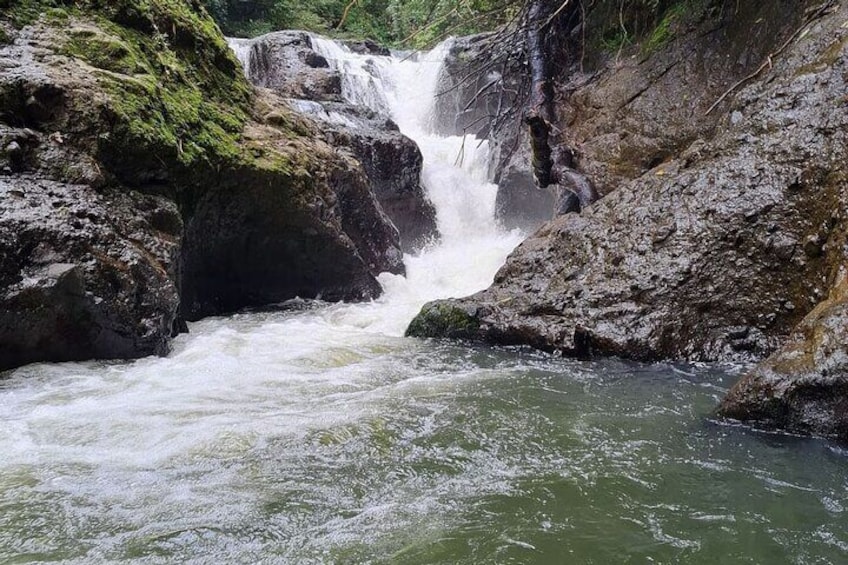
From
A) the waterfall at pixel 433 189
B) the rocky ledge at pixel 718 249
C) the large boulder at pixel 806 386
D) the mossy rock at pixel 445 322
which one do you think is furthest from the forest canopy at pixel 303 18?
the large boulder at pixel 806 386

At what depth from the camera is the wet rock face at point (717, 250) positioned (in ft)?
14.7

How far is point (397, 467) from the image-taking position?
2725mm

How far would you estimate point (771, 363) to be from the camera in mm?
3330

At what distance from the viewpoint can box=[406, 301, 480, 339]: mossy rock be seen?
5.46 meters

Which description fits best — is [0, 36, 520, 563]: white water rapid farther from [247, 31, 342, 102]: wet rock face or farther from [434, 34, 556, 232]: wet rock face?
[247, 31, 342, 102]: wet rock face

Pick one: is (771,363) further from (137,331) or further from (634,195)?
(137,331)

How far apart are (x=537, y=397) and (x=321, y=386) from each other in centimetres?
141

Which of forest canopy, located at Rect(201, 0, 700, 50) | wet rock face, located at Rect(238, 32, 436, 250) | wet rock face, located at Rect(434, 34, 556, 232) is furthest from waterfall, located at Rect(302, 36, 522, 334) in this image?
forest canopy, located at Rect(201, 0, 700, 50)

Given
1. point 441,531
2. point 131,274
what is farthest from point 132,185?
point 441,531

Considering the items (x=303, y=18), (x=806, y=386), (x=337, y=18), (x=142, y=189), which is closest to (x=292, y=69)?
(x=337, y=18)

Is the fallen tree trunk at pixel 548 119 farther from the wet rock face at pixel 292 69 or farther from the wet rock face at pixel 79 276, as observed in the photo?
the wet rock face at pixel 292 69

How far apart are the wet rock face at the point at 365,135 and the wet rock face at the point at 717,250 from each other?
4170 mm

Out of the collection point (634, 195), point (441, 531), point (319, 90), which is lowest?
point (441, 531)

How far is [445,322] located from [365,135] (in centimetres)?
612
